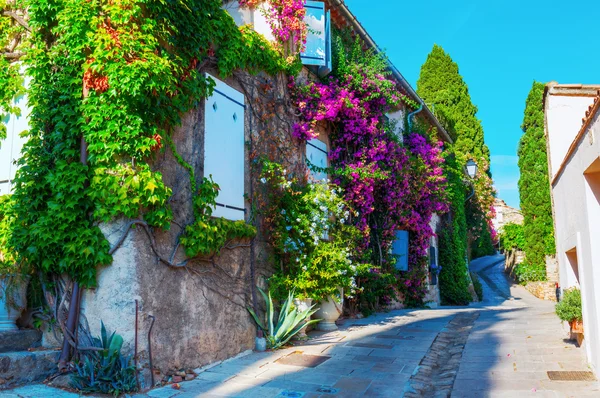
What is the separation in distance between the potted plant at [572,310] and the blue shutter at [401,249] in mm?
5056

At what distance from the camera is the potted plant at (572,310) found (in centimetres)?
642

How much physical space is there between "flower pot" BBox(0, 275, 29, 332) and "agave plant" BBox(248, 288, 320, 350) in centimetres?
270

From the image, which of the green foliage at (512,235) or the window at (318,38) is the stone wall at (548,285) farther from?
the window at (318,38)

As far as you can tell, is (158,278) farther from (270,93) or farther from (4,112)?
(270,93)

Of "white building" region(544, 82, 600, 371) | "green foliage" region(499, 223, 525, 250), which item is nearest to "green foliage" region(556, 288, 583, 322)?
"white building" region(544, 82, 600, 371)

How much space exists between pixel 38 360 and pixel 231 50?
4212mm

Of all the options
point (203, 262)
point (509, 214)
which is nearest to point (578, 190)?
point (203, 262)

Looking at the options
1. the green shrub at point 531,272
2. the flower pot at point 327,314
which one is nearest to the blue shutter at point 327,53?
the flower pot at point 327,314

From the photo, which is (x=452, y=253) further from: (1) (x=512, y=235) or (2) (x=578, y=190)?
(1) (x=512, y=235)

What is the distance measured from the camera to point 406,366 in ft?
19.0

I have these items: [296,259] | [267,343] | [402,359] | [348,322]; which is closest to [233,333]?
[267,343]

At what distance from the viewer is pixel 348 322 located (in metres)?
9.03

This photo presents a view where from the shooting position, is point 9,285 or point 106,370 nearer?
point 106,370

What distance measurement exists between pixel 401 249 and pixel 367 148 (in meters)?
3.28
